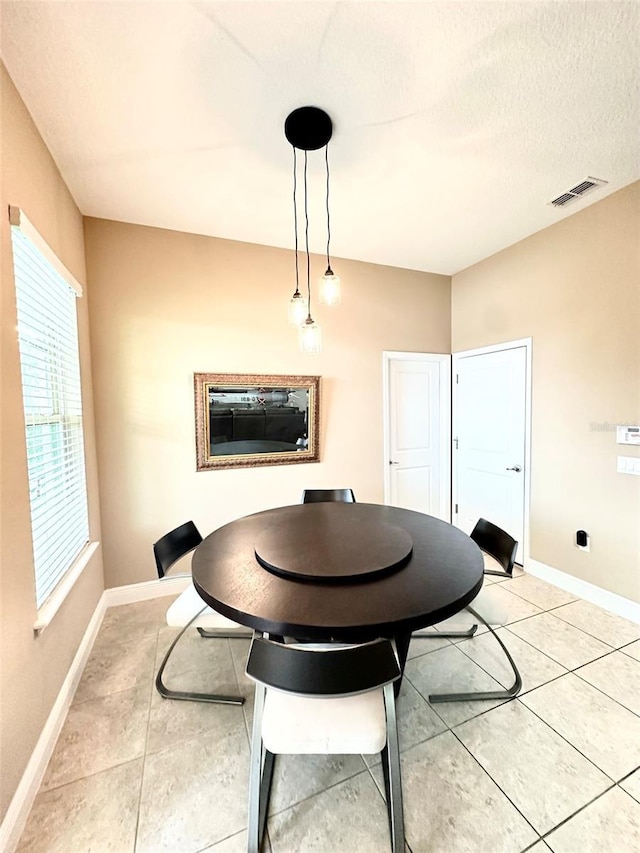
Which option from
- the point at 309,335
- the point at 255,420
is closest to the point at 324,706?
the point at 309,335

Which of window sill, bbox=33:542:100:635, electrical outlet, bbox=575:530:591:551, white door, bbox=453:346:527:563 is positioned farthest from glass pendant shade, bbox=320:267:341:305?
electrical outlet, bbox=575:530:591:551

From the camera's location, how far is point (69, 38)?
131cm

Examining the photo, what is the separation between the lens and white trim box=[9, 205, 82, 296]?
4.54ft

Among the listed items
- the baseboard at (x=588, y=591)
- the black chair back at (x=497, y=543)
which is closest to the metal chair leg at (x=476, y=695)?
the black chair back at (x=497, y=543)

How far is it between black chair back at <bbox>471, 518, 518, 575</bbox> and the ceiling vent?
226cm

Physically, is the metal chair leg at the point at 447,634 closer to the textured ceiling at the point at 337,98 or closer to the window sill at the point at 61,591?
the window sill at the point at 61,591

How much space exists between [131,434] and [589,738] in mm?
3167

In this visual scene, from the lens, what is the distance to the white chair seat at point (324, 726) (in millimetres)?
1040

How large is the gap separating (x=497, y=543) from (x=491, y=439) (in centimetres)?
169

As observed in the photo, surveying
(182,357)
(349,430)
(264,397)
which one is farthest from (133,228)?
(349,430)

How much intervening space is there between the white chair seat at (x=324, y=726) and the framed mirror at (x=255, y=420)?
78.6 inches

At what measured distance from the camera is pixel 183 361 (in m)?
2.79

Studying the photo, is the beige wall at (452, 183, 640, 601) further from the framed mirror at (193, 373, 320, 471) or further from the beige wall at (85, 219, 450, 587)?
the framed mirror at (193, 373, 320, 471)

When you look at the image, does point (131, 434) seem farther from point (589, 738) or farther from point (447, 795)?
point (589, 738)
